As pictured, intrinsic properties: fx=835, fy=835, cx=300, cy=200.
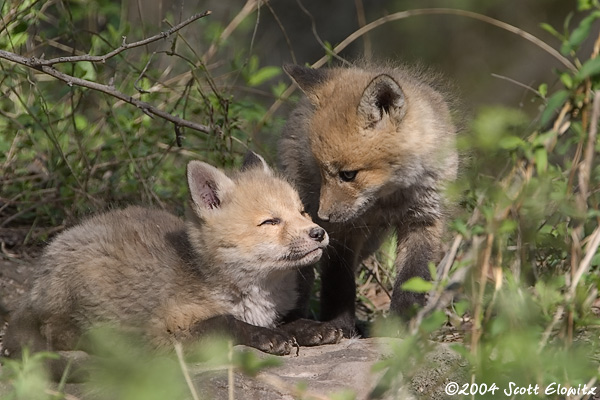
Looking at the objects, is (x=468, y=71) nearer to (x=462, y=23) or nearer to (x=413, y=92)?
(x=462, y=23)

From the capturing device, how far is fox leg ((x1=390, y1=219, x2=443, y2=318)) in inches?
178

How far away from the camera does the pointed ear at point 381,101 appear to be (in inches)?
173

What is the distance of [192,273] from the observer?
4.06 metres

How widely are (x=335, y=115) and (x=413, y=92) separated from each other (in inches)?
19.1

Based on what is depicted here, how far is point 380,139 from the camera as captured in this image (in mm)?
4512

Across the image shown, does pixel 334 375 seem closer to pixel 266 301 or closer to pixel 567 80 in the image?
pixel 266 301

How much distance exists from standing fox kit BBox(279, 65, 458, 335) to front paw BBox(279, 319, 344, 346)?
0.40 metres

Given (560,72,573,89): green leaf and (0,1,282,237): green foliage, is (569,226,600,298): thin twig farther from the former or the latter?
(0,1,282,237): green foliage

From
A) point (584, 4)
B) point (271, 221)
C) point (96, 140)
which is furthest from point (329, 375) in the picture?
point (96, 140)

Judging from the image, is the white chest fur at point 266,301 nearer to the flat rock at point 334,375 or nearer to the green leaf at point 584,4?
the flat rock at point 334,375

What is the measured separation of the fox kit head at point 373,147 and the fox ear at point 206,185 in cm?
58

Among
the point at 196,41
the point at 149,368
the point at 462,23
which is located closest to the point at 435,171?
the point at 149,368

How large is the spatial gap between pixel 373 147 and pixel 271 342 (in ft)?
4.11

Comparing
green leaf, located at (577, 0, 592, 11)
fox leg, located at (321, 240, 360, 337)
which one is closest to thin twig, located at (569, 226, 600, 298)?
green leaf, located at (577, 0, 592, 11)
